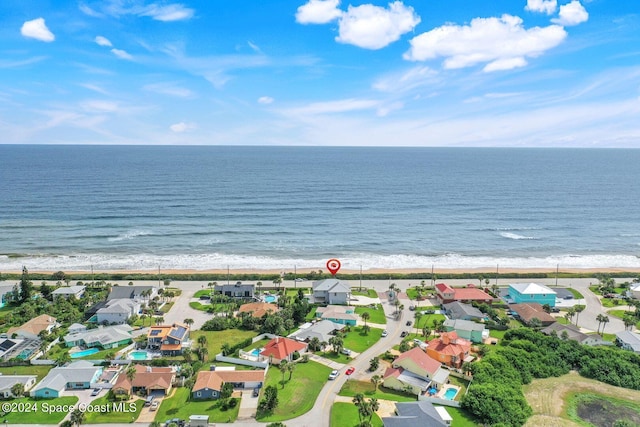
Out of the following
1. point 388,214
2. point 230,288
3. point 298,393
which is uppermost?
point 388,214

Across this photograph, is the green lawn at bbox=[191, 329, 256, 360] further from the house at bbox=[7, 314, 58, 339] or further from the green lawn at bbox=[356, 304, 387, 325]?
the house at bbox=[7, 314, 58, 339]

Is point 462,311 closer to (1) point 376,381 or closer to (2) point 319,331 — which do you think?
(2) point 319,331

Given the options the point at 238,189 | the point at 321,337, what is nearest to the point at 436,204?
the point at 238,189

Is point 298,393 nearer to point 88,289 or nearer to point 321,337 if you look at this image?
point 321,337

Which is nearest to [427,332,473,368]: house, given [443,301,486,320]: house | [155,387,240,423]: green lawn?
[443,301,486,320]: house

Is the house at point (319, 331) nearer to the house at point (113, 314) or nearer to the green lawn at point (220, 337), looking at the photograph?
the green lawn at point (220, 337)

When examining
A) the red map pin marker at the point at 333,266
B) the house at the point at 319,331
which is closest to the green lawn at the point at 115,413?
the house at the point at 319,331
